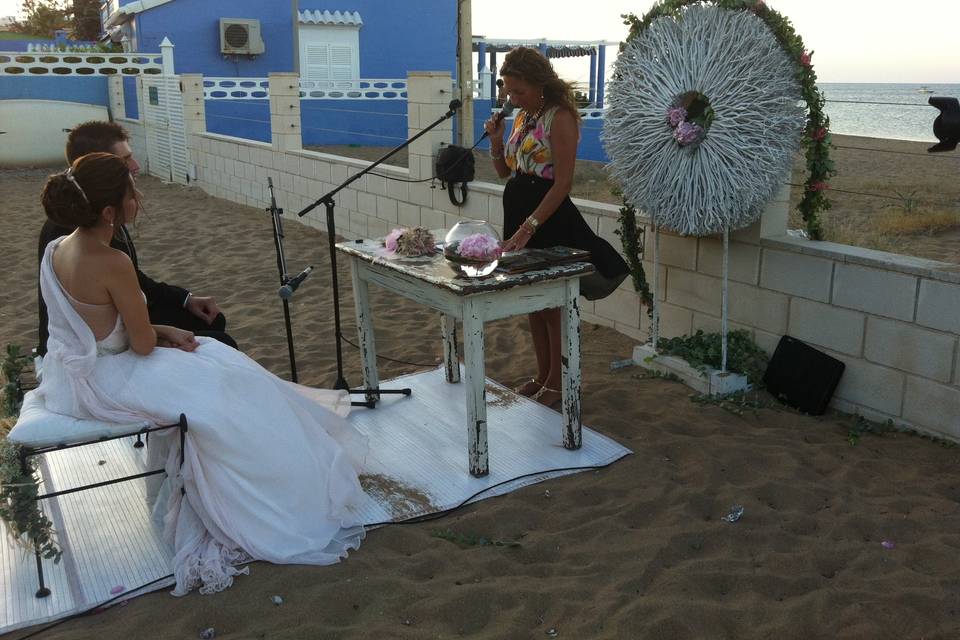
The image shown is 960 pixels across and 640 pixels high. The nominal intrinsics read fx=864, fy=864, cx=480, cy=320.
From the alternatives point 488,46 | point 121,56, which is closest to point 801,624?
point 121,56

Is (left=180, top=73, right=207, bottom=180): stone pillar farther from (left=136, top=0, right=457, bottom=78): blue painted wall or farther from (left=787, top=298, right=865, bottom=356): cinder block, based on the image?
(left=787, top=298, right=865, bottom=356): cinder block

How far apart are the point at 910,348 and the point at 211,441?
2.93m

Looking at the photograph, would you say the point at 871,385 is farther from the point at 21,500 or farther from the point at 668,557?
the point at 21,500

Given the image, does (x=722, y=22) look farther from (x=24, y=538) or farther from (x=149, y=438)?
(x=24, y=538)

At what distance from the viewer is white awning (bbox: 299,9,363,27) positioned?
1881 cm

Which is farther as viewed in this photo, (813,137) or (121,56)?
(121,56)

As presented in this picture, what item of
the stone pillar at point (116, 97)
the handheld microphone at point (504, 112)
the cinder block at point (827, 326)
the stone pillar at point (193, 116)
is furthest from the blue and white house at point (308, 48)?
the cinder block at point (827, 326)

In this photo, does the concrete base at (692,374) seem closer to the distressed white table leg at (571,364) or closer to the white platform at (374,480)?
the white platform at (374,480)

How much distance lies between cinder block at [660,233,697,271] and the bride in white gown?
254 centimetres

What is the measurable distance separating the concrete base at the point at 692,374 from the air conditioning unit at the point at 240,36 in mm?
15720

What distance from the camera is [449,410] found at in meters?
4.35

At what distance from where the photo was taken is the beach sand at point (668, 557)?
257 cm

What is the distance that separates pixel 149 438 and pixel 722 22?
3.03 m

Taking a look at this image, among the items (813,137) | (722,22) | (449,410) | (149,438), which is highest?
(722,22)
